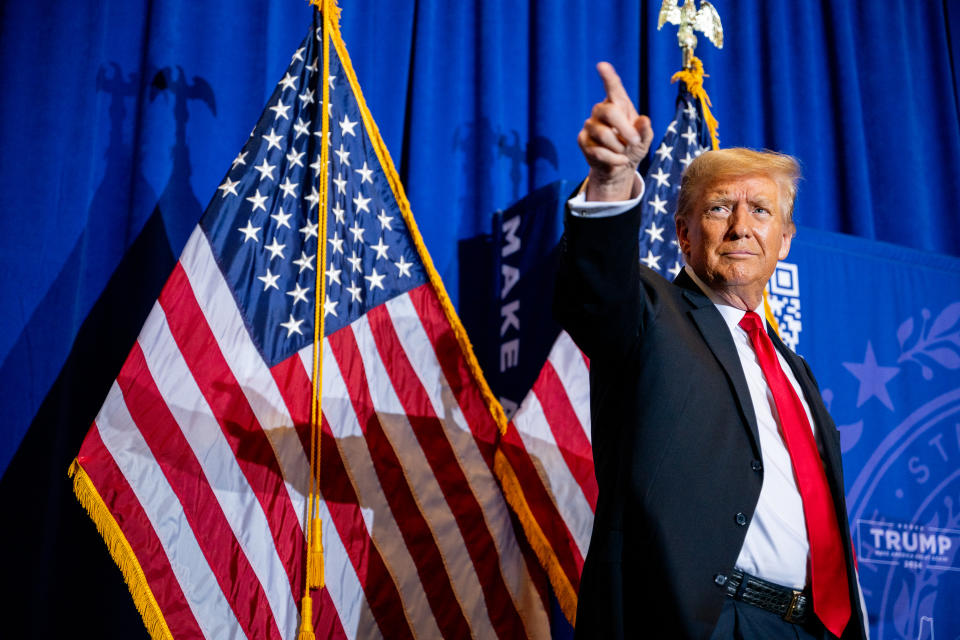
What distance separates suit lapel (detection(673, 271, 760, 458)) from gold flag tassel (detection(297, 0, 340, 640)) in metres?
0.99

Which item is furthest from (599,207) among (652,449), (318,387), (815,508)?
(318,387)

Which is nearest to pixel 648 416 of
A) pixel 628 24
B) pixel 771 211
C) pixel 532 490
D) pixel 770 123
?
pixel 771 211

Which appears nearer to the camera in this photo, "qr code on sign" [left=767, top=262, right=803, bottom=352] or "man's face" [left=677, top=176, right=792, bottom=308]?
"man's face" [left=677, top=176, right=792, bottom=308]

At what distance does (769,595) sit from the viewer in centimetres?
122

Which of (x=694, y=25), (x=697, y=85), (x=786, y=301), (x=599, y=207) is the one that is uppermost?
(x=694, y=25)

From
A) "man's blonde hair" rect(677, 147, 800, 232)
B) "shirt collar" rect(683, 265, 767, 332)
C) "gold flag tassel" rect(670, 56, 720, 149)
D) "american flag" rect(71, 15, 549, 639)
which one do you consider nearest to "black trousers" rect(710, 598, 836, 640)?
"shirt collar" rect(683, 265, 767, 332)

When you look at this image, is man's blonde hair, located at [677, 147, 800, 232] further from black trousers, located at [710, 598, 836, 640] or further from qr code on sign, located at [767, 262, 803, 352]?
qr code on sign, located at [767, 262, 803, 352]

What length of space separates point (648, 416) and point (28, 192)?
80.9 inches

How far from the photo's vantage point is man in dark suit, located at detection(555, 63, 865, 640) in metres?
1.10

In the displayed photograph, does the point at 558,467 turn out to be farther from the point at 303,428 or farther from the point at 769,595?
the point at 769,595

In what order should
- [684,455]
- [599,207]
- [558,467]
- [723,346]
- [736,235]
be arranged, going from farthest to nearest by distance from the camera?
[558,467], [736,235], [723,346], [684,455], [599,207]

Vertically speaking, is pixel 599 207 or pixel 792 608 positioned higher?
pixel 599 207

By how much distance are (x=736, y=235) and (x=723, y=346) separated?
226mm

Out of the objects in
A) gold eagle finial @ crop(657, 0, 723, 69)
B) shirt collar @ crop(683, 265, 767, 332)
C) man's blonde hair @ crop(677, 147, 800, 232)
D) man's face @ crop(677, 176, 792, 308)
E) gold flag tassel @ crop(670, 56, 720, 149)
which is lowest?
shirt collar @ crop(683, 265, 767, 332)
